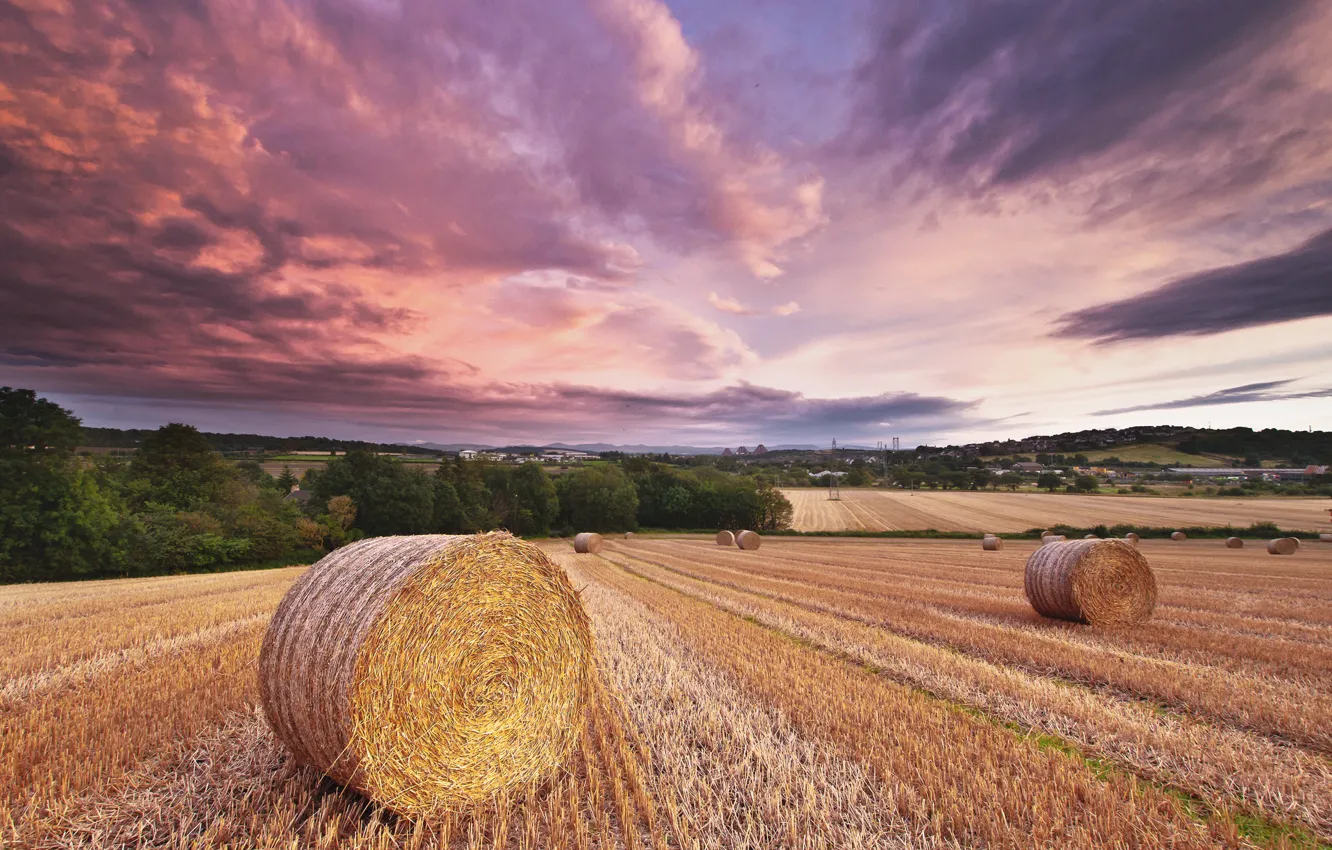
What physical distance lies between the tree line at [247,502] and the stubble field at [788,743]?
10.1 meters

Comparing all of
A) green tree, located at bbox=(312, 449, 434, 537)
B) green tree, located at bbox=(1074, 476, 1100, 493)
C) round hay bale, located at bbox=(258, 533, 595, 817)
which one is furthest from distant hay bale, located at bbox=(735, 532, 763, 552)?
green tree, located at bbox=(1074, 476, 1100, 493)

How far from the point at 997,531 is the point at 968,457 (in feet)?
223

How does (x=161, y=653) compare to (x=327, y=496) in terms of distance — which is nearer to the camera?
(x=161, y=653)

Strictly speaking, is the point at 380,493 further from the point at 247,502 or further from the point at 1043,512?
the point at 1043,512

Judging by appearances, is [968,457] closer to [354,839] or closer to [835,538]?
[835,538]

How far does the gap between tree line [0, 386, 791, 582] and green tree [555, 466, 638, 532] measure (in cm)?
11

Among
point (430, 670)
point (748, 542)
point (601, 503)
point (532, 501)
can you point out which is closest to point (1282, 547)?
point (748, 542)

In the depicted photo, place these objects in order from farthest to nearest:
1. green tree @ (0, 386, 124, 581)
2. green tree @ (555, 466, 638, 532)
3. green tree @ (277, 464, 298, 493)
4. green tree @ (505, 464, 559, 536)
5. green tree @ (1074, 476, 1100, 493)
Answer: green tree @ (1074, 476, 1100, 493) < green tree @ (277, 464, 298, 493) < green tree @ (505, 464, 559, 536) < green tree @ (555, 466, 638, 532) < green tree @ (0, 386, 124, 581)

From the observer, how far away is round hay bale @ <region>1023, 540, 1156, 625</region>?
32.5 ft

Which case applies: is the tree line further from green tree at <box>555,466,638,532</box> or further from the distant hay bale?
the distant hay bale

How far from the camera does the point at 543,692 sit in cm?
450

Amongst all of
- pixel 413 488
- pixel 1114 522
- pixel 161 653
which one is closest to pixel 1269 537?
pixel 1114 522

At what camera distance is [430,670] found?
395cm

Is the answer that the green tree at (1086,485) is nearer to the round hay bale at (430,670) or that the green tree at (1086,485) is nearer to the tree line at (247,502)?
the tree line at (247,502)
